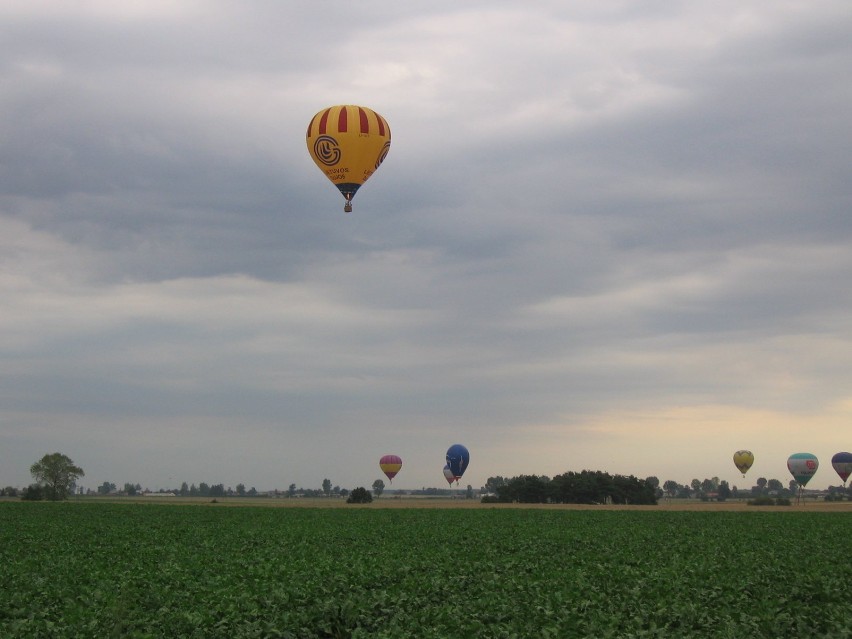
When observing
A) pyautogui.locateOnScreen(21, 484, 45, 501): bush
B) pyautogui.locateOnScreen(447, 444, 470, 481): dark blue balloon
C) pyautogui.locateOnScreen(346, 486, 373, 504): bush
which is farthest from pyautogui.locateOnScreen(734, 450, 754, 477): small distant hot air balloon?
pyautogui.locateOnScreen(21, 484, 45, 501): bush

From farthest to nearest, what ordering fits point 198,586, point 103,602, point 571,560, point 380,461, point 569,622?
point 380,461 → point 571,560 → point 198,586 → point 103,602 → point 569,622

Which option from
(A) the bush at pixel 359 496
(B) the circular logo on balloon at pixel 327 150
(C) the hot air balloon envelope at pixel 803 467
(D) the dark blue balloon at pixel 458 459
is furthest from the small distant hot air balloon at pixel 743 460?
(B) the circular logo on balloon at pixel 327 150

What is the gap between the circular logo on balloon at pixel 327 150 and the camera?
4938cm

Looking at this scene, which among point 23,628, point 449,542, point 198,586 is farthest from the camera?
point 449,542

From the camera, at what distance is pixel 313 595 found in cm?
2381

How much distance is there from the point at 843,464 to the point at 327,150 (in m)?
115

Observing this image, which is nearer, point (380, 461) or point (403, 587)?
point (403, 587)

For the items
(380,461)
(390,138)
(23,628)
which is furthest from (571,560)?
(380,461)

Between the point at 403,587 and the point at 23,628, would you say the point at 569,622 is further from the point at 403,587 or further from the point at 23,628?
the point at 23,628

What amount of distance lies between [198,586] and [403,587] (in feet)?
Result: 18.6

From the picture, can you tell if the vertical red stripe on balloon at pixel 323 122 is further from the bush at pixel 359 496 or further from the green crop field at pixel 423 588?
the bush at pixel 359 496

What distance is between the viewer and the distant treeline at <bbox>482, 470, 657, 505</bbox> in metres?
142

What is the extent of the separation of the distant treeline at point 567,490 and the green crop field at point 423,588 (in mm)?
99104

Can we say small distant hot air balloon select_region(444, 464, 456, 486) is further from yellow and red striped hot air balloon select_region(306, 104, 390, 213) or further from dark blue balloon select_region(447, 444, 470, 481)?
yellow and red striped hot air balloon select_region(306, 104, 390, 213)
